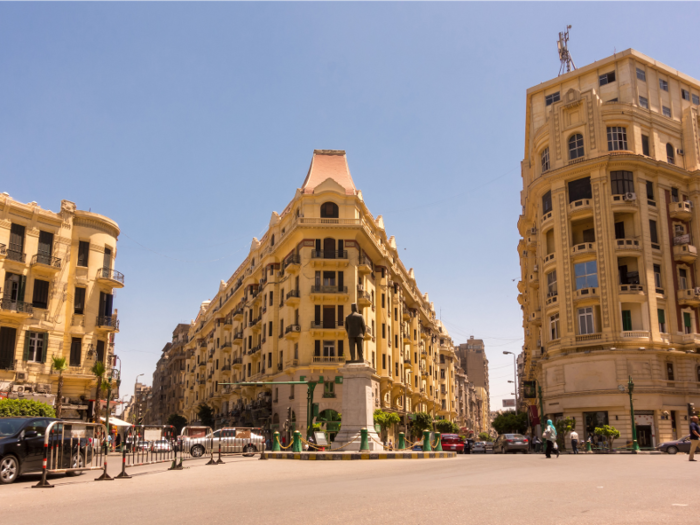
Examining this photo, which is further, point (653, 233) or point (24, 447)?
point (653, 233)

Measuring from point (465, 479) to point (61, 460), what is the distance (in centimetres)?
1016

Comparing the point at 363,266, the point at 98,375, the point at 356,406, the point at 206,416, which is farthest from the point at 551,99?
the point at 206,416

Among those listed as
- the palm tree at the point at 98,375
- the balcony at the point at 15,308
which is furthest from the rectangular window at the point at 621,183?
the balcony at the point at 15,308

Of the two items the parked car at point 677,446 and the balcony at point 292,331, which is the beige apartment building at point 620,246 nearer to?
the parked car at point 677,446

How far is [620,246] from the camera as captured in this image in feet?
147

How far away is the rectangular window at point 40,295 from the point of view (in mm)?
39000

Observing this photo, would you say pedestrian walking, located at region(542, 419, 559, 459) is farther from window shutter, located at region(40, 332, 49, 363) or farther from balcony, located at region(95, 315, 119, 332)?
window shutter, located at region(40, 332, 49, 363)

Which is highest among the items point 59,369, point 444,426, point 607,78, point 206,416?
point 607,78

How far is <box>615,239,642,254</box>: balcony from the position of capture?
4469 cm

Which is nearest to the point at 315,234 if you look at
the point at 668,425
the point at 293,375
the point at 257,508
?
the point at 293,375

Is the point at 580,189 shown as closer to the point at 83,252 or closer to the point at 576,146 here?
the point at 576,146

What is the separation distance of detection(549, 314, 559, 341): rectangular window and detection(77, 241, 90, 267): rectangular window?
33.7m

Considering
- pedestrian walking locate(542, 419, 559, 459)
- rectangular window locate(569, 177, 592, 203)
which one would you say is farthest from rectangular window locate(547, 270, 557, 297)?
pedestrian walking locate(542, 419, 559, 459)

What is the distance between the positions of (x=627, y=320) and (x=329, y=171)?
27199mm
